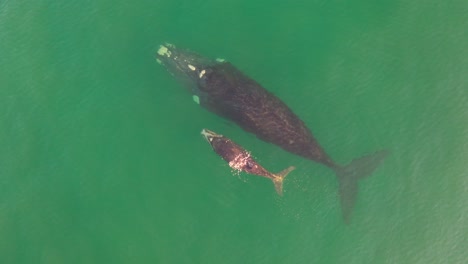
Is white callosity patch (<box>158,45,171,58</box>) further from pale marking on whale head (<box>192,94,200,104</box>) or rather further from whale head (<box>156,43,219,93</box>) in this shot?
pale marking on whale head (<box>192,94,200,104</box>)

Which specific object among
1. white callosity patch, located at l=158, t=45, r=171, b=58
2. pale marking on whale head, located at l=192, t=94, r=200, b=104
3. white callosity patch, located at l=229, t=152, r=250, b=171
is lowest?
white callosity patch, located at l=229, t=152, r=250, b=171

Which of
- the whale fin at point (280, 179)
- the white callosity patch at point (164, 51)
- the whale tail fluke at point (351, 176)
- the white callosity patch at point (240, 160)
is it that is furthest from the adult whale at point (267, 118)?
the white callosity patch at point (164, 51)

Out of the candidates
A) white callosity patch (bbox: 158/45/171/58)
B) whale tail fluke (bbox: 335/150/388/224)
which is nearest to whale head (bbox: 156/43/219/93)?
white callosity patch (bbox: 158/45/171/58)

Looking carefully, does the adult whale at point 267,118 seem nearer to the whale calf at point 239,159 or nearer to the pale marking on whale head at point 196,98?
the pale marking on whale head at point 196,98

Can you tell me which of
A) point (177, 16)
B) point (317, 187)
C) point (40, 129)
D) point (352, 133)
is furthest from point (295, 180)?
point (40, 129)

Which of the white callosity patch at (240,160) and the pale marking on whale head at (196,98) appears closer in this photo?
the white callosity patch at (240,160)

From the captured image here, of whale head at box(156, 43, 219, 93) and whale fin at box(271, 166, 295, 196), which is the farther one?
whale head at box(156, 43, 219, 93)
